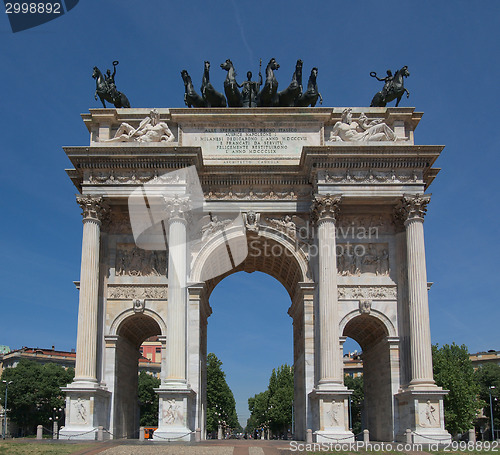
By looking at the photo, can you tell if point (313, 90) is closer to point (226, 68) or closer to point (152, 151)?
point (226, 68)

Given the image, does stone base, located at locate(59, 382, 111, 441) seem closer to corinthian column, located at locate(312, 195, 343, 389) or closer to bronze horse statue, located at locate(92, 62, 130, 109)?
corinthian column, located at locate(312, 195, 343, 389)

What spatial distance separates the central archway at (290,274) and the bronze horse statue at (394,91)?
8.88 m

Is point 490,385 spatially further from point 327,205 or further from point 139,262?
point 139,262

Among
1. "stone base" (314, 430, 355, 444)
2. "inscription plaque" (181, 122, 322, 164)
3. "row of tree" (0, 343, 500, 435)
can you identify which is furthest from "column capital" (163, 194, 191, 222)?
"row of tree" (0, 343, 500, 435)

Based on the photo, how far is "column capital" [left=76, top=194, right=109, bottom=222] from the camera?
1216 inches

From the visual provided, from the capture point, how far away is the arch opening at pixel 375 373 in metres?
31.1

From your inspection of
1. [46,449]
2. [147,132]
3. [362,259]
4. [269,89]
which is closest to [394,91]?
[269,89]

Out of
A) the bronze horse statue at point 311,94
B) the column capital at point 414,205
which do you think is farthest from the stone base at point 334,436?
the bronze horse statue at point 311,94

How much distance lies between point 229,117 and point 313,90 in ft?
15.3

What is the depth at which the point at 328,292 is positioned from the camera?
97.7 feet

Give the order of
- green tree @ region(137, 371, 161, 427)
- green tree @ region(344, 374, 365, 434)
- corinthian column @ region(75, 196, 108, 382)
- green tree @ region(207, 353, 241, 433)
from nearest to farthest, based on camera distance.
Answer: corinthian column @ region(75, 196, 108, 382)
green tree @ region(207, 353, 241, 433)
green tree @ region(137, 371, 161, 427)
green tree @ region(344, 374, 365, 434)

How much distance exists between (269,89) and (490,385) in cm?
5982

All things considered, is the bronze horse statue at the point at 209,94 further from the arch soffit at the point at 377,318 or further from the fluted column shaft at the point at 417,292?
the arch soffit at the point at 377,318

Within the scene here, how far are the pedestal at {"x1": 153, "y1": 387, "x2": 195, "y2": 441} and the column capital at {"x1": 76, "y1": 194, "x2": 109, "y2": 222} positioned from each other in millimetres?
8587
